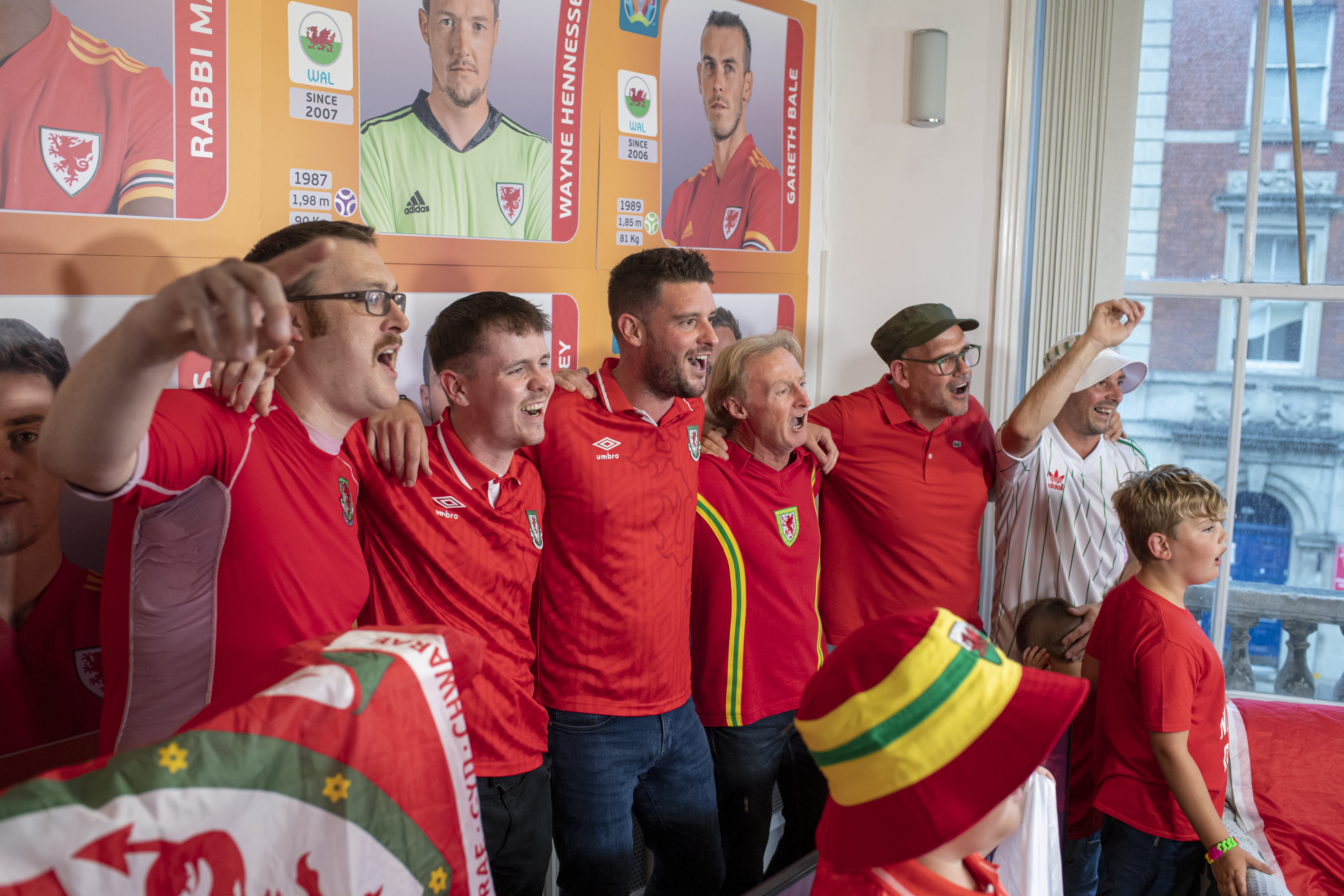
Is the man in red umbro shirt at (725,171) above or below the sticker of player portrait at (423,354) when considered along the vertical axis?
above

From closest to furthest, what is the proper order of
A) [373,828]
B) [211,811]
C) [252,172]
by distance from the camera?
[211,811], [373,828], [252,172]

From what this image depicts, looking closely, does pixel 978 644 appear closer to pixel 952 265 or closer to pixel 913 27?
pixel 952 265

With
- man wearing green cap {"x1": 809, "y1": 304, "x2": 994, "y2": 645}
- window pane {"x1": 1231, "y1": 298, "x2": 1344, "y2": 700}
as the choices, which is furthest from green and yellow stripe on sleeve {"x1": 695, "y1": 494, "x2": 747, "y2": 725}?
window pane {"x1": 1231, "y1": 298, "x2": 1344, "y2": 700}

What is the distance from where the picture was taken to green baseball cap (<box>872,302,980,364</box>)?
2.71 meters

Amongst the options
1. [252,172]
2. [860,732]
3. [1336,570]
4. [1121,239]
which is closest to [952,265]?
[1121,239]

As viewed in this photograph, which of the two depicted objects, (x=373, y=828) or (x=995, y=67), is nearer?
(x=373, y=828)

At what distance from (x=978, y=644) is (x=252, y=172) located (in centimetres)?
169

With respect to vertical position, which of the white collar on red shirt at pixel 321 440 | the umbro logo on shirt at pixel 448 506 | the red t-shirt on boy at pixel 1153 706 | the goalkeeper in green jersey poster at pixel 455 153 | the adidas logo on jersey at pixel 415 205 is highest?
the goalkeeper in green jersey poster at pixel 455 153

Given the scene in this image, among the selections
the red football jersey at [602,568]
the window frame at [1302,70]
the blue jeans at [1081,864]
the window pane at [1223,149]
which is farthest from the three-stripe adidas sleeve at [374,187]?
the window frame at [1302,70]

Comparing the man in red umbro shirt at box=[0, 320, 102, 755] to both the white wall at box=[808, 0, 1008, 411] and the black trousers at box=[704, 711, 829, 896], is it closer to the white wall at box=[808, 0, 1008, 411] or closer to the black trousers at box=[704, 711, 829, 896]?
the black trousers at box=[704, 711, 829, 896]

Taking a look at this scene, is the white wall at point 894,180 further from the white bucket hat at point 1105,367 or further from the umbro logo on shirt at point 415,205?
the umbro logo on shirt at point 415,205

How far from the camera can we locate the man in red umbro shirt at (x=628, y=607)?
7.06 ft

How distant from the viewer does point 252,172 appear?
1973 millimetres

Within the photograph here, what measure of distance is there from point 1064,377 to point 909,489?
0.50 m
